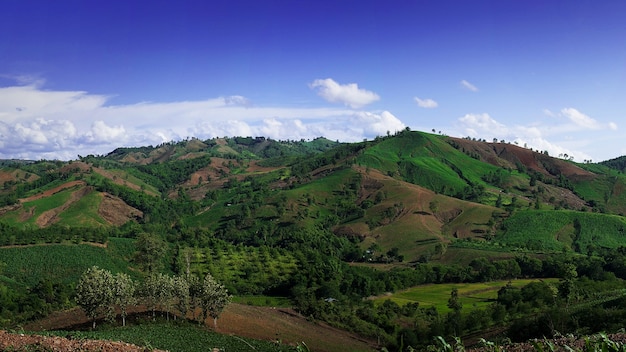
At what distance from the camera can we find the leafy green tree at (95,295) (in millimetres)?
61500

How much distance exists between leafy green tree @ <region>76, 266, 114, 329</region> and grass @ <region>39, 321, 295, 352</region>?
3.24 meters

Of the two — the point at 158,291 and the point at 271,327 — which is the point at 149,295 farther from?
the point at 271,327

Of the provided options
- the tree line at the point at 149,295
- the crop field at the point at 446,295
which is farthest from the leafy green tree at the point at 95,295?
the crop field at the point at 446,295

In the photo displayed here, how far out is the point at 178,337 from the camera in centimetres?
6069

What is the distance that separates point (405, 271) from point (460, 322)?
69944 mm

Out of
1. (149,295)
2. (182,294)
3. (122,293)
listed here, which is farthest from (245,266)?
(122,293)

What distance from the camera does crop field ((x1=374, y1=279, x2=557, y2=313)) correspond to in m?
118

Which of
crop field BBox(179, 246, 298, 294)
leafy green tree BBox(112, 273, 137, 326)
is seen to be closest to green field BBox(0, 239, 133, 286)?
crop field BBox(179, 246, 298, 294)

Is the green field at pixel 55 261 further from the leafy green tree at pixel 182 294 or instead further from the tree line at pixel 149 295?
the leafy green tree at pixel 182 294

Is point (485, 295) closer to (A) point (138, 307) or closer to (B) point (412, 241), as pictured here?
(B) point (412, 241)

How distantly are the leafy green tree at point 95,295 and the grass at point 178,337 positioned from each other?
3.24 metres

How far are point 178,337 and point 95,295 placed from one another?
12.8 meters

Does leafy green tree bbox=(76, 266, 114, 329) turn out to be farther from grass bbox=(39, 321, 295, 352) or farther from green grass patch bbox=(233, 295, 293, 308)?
green grass patch bbox=(233, 295, 293, 308)

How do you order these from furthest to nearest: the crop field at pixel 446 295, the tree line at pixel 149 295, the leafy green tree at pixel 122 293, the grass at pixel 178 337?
the crop field at pixel 446 295
the leafy green tree at pixel 122 293
the tree line at pixel 149 295
the grass at pixel 178 337
